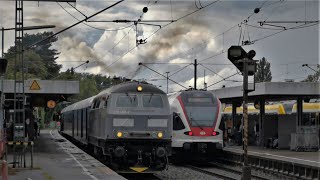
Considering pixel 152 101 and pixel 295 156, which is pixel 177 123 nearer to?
pixel 152 101

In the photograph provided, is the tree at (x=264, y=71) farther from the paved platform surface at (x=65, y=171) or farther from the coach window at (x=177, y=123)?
the paved platform surface at (x=65, y=171)

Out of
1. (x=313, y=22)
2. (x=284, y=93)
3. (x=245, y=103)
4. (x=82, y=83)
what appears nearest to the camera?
(x=245, y=103)

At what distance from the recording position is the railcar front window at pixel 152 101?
1789cm

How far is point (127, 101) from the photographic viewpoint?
17.8 meters

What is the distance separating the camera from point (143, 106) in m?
17.8

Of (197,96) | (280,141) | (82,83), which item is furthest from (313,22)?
(82,83)

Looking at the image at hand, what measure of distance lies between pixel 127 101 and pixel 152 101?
2.75 ft

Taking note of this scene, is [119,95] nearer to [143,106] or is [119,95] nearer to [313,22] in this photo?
[143,106]

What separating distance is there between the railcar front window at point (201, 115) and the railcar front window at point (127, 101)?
4.87 metres

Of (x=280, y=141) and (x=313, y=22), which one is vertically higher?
(x=313, y=22)

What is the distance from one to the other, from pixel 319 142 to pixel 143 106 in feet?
45.6

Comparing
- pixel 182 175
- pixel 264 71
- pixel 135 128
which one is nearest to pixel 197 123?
pixel 182 175

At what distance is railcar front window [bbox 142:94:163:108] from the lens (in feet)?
58.7

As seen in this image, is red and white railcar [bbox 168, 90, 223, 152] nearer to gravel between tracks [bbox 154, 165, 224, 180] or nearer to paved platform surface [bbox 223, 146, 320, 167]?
gravel between tracks [bbox 154, 165, 224, 180]
